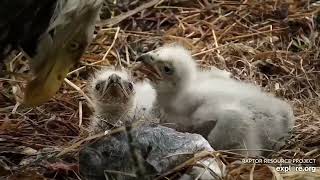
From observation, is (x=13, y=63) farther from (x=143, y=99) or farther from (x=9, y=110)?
(x=143, y=99)

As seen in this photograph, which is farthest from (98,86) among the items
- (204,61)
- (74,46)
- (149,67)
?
(204,61)

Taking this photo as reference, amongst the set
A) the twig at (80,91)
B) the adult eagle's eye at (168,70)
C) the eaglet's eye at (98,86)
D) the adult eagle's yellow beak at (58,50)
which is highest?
the adult eagle's yellow beak at (58,50)

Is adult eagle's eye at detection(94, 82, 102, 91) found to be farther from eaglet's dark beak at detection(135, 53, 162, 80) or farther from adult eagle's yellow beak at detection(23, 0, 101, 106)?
adult eagle's yellow beak at detection(23, 0, 101, 106)

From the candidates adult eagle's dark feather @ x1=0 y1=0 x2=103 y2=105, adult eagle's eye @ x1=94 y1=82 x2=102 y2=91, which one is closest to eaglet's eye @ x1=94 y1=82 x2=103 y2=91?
adult eagle's eye @ x1=94 y1=82 x2=102 y2=91

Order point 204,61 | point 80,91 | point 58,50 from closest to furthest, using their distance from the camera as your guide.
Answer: point 58,50 → point 80,91 → point 204,61

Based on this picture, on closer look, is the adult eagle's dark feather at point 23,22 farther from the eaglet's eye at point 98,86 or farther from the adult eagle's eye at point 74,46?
the eaglet's eye at point 98,86

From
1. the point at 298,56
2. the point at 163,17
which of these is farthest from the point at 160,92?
the point at 163,17

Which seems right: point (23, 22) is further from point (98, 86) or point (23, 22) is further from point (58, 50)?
point (98, 86)

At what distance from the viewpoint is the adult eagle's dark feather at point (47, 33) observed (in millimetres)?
2146

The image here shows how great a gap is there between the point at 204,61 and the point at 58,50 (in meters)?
0.97

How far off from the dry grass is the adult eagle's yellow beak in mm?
206

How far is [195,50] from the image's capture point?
318 centimetres

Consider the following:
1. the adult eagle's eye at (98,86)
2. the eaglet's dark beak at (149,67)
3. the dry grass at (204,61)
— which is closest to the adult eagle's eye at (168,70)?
the eaglet's dark beak at (149,67)

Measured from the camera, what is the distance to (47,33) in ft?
7.29
